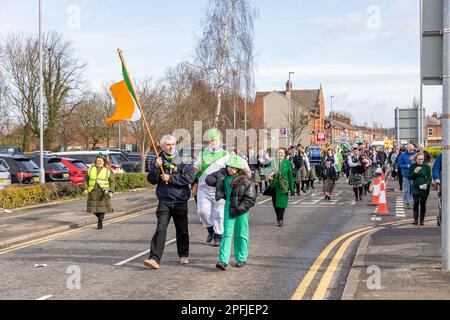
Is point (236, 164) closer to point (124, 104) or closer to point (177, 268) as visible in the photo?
point (177, 268)

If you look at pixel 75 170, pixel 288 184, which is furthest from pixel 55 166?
pixel 288 184

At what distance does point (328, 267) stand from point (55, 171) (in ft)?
62.0

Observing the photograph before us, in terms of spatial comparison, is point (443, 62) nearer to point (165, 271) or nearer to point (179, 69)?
point (165, 271)

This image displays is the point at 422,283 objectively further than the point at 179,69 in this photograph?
No

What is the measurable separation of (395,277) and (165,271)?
121 inches

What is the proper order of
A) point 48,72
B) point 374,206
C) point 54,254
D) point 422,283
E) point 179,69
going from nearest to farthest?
point 422,283, point 54,254, point 374,206, point 179,69, point 48,72

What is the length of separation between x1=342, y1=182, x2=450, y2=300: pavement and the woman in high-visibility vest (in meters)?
5.73

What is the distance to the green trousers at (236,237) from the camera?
8.82 m

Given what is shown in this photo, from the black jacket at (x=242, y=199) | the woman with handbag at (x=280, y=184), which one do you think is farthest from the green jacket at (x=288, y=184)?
the black jacket at (x=242, y=199)

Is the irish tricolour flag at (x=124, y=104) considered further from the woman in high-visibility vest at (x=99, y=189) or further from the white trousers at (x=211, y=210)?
the woman in high-visibility vest at (x=99, y=189)

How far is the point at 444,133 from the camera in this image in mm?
8078

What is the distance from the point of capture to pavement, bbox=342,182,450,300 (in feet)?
22.8

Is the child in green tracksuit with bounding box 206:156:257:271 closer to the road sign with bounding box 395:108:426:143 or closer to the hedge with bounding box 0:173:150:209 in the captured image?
the road sign with bounding box 395:108:426:143

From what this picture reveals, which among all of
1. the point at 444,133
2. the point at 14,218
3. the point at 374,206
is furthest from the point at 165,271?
the point at 374,206
